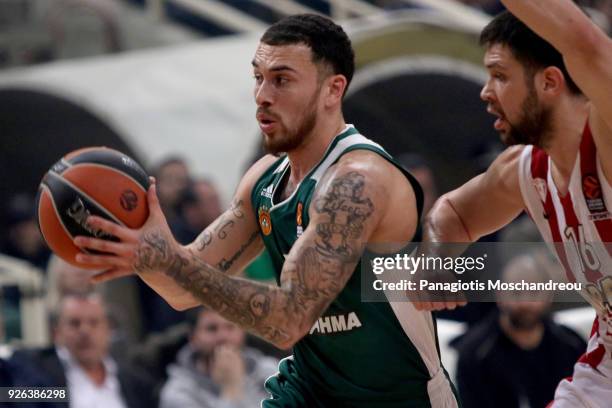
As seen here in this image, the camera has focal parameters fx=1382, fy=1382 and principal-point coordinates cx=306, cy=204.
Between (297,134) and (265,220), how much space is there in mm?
451

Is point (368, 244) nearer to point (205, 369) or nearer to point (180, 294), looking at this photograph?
point (180, 294)

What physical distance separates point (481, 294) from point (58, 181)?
3857mm

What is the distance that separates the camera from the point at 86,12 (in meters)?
15.4

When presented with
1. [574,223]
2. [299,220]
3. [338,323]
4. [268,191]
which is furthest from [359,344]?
[574,223]

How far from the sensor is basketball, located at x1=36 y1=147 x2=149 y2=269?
4.93m

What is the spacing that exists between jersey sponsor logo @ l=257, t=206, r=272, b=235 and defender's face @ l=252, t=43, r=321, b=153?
0.32 m

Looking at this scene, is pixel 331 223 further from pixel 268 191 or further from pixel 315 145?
pixel 268 191

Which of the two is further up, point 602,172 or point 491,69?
point 491,69

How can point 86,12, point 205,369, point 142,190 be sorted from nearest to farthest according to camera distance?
1. point 142,190
2. point 205,369
3. point 86,12

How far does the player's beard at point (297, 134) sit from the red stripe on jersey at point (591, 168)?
1.12 m

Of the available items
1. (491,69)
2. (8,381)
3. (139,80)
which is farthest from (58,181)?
(139,80)

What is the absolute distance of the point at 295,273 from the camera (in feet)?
17.0

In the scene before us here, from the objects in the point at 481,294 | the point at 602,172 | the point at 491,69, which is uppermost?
the point at 491,69

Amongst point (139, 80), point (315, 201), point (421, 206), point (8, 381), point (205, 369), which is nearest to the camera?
point (315, 201)
